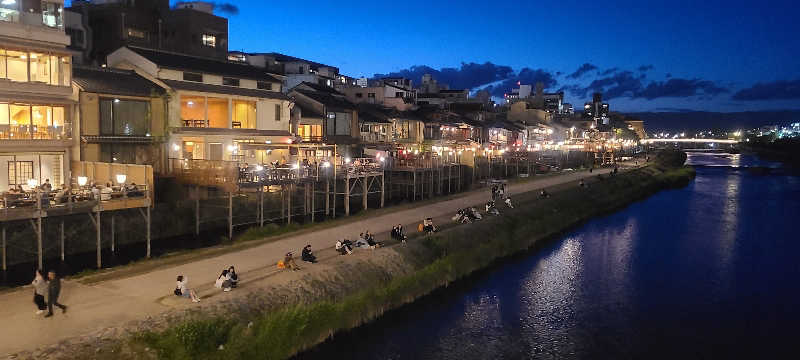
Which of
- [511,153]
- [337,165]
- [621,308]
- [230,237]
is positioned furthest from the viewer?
[511,153]

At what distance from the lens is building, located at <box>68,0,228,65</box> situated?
53.5 metres

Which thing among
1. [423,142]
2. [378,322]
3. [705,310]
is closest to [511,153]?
[423,142]

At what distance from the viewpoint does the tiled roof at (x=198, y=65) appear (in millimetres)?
37938

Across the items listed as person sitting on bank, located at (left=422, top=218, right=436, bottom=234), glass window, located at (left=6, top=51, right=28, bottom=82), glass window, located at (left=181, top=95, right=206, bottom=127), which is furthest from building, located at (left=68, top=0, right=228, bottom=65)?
person sitting on bank, located at (left=422, top=218, right=436, bottom=234)

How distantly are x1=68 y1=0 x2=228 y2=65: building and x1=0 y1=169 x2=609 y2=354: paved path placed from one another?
36957mm

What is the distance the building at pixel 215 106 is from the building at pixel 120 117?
Answer: 29.7 inches

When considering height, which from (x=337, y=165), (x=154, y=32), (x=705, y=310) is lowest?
(x=705, y=310)

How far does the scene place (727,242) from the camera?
38750 mm

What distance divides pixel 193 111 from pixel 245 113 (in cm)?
365

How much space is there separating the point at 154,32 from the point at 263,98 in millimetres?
21930

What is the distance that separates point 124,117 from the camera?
3419cm

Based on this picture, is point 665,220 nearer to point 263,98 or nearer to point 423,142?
point 423,142

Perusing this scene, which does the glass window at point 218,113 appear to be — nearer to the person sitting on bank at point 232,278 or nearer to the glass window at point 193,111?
the glass window at point 193,111

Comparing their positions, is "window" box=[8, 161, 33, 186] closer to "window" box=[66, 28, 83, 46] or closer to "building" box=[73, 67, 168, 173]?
"building" box=[73, 67, 168, 173]
